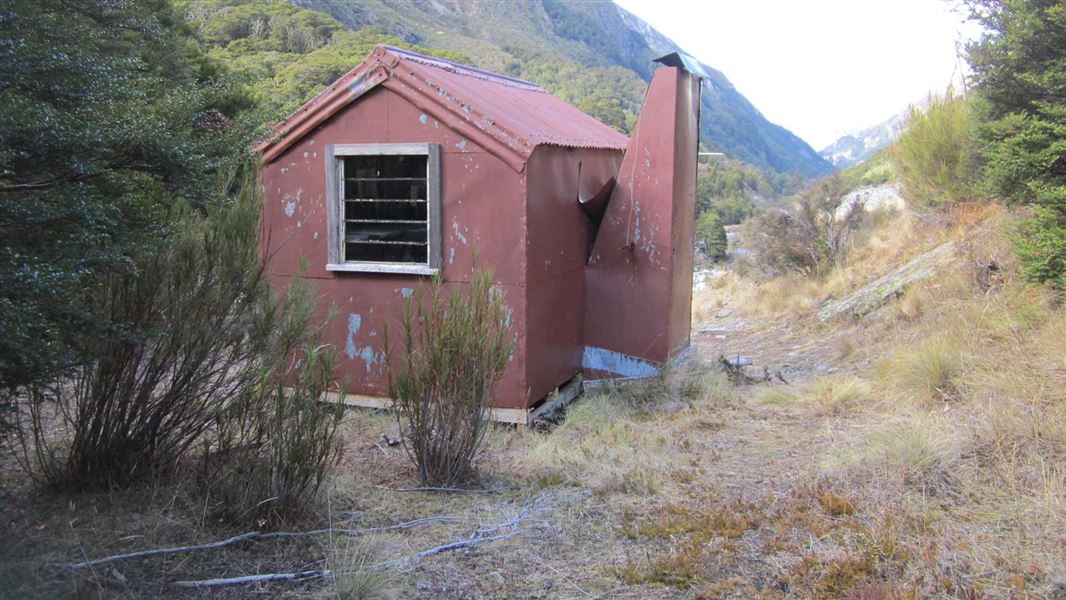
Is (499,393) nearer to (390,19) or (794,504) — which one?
(794,504)

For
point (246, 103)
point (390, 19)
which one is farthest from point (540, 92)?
point (390, 19)

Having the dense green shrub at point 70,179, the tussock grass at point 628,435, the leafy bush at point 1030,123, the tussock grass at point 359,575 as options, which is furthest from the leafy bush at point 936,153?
the dense green shrub at point 70,179

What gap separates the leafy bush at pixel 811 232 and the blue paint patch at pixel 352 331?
1182cm

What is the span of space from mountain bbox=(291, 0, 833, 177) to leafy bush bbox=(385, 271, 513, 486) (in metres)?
22.6

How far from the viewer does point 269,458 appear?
4.11 m

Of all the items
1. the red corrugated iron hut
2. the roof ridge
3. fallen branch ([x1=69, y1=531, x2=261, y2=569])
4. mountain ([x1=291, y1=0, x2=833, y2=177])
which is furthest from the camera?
mountain ([x1=291, y1=0, x2=833, y2=177])

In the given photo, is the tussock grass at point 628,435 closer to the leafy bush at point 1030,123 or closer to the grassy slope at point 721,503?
the grassy slope at point 721,503

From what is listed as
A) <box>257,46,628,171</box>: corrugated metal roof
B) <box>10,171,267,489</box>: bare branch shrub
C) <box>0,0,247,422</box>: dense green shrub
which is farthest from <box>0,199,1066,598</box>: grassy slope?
<box>257,46,628,171</box>: corrugated metal roof

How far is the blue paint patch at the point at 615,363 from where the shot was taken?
27.2 feet

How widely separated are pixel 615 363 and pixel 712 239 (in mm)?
21801

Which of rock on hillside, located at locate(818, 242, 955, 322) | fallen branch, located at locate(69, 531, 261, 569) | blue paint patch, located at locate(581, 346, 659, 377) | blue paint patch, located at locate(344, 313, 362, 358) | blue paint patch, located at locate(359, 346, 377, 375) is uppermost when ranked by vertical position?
rock on hillside, located at locate(818, 242, 955, 322)

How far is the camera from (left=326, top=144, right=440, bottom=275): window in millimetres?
7250

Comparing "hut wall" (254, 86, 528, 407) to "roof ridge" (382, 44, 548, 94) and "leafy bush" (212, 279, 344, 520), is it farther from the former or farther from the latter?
"leafy bush" (212, 279, 344, 520)

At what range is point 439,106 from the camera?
6.96 meters
